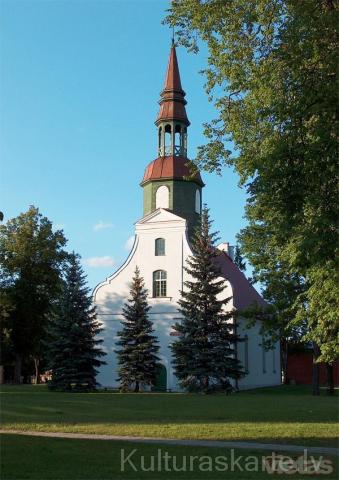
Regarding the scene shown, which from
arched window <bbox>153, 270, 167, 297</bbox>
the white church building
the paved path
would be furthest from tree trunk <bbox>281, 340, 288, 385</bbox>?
the paved path

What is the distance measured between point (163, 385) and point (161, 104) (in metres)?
19.7

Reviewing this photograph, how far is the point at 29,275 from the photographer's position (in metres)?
47.8

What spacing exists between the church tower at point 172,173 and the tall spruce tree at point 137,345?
639cm

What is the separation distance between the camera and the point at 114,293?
40781 millimetres

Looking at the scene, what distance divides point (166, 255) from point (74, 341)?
27.6ft

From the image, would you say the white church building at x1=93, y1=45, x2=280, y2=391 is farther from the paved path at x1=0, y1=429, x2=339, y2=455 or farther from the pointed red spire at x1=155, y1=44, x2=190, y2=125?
the paved path at x1=0, y1=429, x2=339, y2=455

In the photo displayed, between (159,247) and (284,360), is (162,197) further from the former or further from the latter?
(284,360)

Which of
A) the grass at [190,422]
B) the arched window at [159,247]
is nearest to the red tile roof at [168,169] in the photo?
the arched window at [159,247]

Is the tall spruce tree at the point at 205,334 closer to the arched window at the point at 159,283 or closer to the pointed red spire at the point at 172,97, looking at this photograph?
the arched window at the point at 159,283

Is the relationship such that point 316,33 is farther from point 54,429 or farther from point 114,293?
point 114,293

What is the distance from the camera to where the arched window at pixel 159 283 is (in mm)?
39781

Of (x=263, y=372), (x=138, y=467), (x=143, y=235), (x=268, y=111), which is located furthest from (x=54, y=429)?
(x=263, y=372)

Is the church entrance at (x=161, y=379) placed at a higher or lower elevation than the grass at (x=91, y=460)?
lower

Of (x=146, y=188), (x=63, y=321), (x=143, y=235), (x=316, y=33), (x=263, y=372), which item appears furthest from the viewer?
(x=263, y=372)
